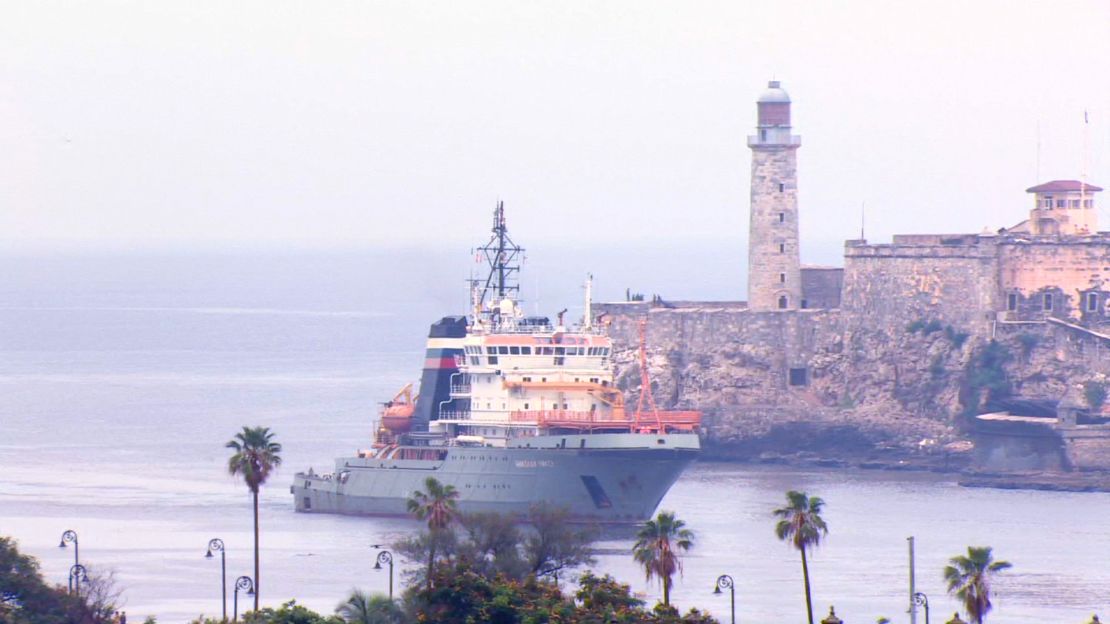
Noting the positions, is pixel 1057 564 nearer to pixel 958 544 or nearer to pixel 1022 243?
pixel 958 544

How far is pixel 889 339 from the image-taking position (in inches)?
4134

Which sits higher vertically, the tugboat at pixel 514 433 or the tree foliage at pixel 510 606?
the tugboat at pixel 514 433

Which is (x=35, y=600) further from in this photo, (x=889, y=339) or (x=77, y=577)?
(x=889, y=339)

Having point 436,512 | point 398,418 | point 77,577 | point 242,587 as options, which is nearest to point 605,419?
point 398,418

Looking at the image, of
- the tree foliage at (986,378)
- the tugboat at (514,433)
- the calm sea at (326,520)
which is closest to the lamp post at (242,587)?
the calm sea at (326,520)

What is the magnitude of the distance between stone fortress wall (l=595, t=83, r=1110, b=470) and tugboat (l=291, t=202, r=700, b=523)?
15.2 metres

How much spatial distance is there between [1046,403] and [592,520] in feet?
74.2

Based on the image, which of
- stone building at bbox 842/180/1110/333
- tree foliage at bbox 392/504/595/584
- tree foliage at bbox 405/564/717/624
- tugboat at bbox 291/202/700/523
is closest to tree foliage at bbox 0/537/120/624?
tree foliage at bbox 405/564/717/624

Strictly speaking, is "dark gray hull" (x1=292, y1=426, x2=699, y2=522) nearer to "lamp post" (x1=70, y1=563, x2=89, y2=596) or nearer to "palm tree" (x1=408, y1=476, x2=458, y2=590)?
"palm tree" (x1=408, y1=476, x2=458, y2=590)

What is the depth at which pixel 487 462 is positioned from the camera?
81.5 meters

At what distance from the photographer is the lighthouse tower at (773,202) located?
106 metres

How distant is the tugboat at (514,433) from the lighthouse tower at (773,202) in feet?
58.3

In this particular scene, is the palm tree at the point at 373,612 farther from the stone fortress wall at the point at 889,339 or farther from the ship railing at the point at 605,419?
the stone fortress wall at the point at 889,339

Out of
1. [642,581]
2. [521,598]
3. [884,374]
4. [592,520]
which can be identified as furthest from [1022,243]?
[521,598]
